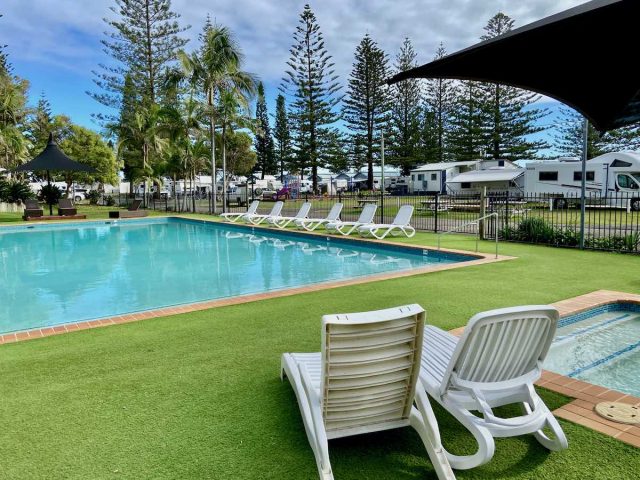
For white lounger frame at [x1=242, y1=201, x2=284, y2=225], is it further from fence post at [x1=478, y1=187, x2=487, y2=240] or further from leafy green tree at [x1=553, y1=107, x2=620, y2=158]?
leafy green tree at [x1=553, y1=107, x2=620, y2=158]

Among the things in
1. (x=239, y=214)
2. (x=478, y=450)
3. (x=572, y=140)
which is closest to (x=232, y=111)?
(x=239, y=214)

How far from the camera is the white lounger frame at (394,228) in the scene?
11.4 m

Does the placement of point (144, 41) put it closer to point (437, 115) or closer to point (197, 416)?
point (437, 115)

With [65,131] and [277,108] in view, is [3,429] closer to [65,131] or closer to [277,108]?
[65,131]

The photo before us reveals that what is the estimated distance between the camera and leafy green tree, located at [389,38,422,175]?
38.2 m

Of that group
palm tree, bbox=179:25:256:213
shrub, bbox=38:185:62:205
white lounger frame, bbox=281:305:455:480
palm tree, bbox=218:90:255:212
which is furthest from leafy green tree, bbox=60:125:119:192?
white lounger frame, bbox=281:305:455:480

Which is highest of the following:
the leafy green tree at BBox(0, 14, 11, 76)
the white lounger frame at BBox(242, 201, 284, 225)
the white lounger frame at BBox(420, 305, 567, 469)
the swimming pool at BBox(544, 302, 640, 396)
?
the leafy green tree at BBox(0, 14, 11, 76)

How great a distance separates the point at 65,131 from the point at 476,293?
34094 mm

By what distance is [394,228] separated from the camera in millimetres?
12367

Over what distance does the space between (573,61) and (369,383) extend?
2.17 meters

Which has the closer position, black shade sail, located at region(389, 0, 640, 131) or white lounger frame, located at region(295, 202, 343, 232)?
black shade sail, located at region(389, 0, 640, 131)

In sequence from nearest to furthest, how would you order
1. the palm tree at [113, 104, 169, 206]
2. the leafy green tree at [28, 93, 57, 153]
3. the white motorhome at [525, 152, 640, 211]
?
the white motorhome at [525, 152, 640, 211]
the palm tree at [113, 104, 169, 206]
the leafy green tree at [28, 93, 57, 153]

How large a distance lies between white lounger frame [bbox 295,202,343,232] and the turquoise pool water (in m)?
0.68

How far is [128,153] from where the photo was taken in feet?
85.3
